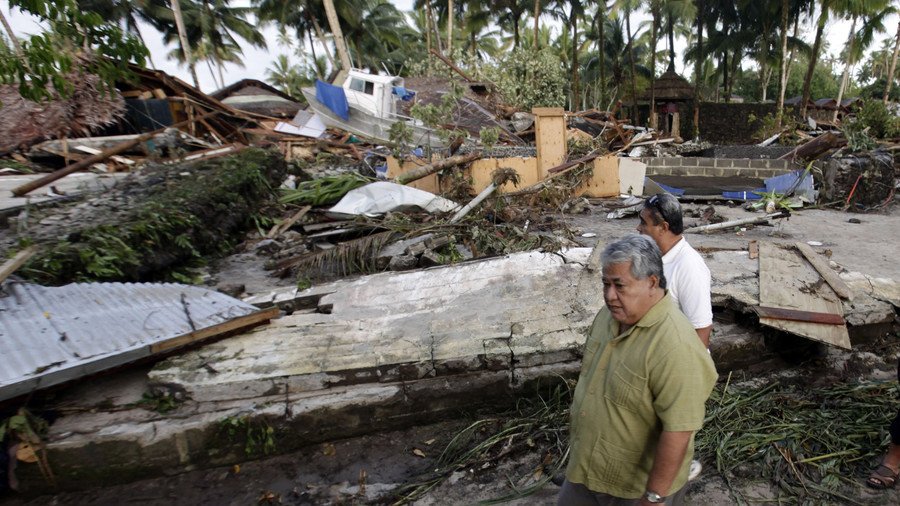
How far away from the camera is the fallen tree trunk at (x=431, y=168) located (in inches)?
298

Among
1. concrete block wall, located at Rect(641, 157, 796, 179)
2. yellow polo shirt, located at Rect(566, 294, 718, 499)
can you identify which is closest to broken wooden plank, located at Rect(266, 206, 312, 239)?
yellow polo shirt, located at Rect(566, 294, 718, 499)

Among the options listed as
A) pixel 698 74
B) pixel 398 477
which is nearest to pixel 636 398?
pixel 398 477

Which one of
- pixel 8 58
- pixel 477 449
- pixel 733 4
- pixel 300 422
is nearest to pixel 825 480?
pixel 477 449

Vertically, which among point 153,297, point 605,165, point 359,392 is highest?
point 605,165

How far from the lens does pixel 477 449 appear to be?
9.78 feet

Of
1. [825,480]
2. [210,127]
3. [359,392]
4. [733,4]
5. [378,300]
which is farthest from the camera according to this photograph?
[733,4]

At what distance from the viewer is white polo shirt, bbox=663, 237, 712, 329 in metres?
2.21

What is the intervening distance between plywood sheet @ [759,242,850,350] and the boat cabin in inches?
537

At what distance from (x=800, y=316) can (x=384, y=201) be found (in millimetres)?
5051

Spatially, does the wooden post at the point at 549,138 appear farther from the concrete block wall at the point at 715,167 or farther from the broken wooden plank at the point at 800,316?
the broken wooden plank at the point at 800,316

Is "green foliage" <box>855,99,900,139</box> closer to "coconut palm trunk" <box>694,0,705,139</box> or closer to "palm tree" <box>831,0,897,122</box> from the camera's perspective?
"coconut palm trunk" <box>694,0,705,139</box>

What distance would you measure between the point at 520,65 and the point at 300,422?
64.6ft

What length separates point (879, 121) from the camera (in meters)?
10.8

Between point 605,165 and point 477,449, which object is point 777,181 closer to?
point 605,165
